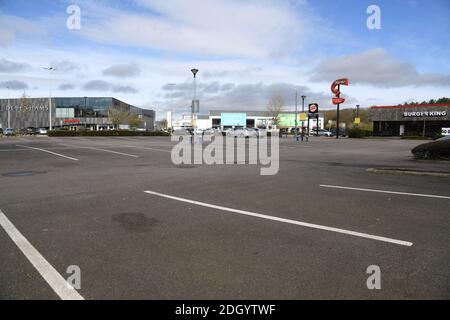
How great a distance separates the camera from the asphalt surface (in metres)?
3.40

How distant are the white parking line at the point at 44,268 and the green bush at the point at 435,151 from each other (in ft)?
54.4

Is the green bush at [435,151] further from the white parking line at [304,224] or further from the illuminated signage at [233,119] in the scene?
the illuminated signage at [233,119]

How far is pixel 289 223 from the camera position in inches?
221

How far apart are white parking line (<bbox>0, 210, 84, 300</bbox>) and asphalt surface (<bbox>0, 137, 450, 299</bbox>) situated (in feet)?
0.20

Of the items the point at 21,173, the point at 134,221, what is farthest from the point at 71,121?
the point at 134,221

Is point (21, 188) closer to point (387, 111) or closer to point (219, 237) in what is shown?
point (219, 237)

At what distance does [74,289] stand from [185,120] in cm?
12724

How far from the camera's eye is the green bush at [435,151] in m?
15.5

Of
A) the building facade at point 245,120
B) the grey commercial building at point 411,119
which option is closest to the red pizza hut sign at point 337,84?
the grey commercial building at point 411,119

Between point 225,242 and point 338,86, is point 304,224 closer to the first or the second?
point 225,242

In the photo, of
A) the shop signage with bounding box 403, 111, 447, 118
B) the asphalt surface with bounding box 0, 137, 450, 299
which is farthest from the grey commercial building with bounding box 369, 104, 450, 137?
the asphalt surface with bounding box 0, 137, 450, 299

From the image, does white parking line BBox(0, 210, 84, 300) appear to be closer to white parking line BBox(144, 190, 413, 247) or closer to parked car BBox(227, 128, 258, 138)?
white parking line BBox(144, 190, 413, 247)

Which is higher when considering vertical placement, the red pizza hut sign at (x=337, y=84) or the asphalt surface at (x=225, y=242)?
the red pizza hut sign at (x=337, y=84)

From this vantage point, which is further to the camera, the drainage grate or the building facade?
the building facade
